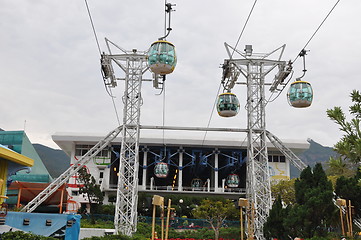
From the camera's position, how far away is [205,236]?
26672 millimetres

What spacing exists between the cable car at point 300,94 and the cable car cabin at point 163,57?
6168 mm

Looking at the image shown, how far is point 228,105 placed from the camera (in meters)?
19.0

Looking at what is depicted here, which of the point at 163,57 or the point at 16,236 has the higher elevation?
the point at 163,57

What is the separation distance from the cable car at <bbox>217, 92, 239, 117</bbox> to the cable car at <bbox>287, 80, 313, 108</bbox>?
117 inches

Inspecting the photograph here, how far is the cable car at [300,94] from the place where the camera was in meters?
16.7

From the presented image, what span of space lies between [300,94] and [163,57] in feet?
22.4

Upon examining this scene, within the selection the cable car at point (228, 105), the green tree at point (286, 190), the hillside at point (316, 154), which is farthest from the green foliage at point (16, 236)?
the hillside at point (316, 154)

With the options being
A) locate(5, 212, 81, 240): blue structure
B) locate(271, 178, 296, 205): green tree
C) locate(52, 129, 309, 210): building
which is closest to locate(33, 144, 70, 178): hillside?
locate(52, 129, 309, 210): building

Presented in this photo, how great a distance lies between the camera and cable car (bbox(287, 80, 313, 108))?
54.9 feet

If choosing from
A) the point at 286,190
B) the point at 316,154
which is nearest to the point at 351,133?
the point at 286,190

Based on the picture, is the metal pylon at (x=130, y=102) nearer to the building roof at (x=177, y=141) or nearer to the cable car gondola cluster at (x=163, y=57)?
the cable car gondola cluster at (x=163, y=57)

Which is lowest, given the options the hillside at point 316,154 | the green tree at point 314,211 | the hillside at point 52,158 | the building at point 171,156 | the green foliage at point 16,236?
the green foliage at point 16,236

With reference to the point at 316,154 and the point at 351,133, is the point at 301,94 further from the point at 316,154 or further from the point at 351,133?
the point at 316,154

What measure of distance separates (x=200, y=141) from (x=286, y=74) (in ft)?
71.6
